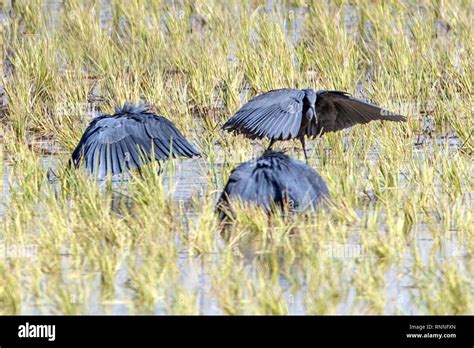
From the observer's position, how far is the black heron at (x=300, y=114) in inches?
293

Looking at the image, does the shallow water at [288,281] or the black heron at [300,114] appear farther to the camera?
the black heron at [300,114]

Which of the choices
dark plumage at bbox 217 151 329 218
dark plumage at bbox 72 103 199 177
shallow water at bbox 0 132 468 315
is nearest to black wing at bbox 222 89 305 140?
dark plumage at bbox 72 103 199 177

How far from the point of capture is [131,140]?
24.2 ft

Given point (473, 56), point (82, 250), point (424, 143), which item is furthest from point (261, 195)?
point (473, 56)

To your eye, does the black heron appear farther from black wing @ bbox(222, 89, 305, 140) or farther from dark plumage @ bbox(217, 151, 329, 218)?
dark plumage @ bbox(217, 151, 329, 218)

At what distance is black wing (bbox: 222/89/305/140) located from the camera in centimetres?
741

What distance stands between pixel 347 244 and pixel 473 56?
462 centimetres

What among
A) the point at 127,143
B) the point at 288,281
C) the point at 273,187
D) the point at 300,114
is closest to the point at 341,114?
the point at 300,114

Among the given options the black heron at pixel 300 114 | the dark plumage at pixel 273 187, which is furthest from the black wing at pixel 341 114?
the dark plumage at pixel 273 187

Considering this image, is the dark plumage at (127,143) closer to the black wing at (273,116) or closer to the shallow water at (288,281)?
the black wing at (273,116)

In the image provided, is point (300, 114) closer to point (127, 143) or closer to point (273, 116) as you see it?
point (273, 116)

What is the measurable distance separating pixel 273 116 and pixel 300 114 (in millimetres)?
163
